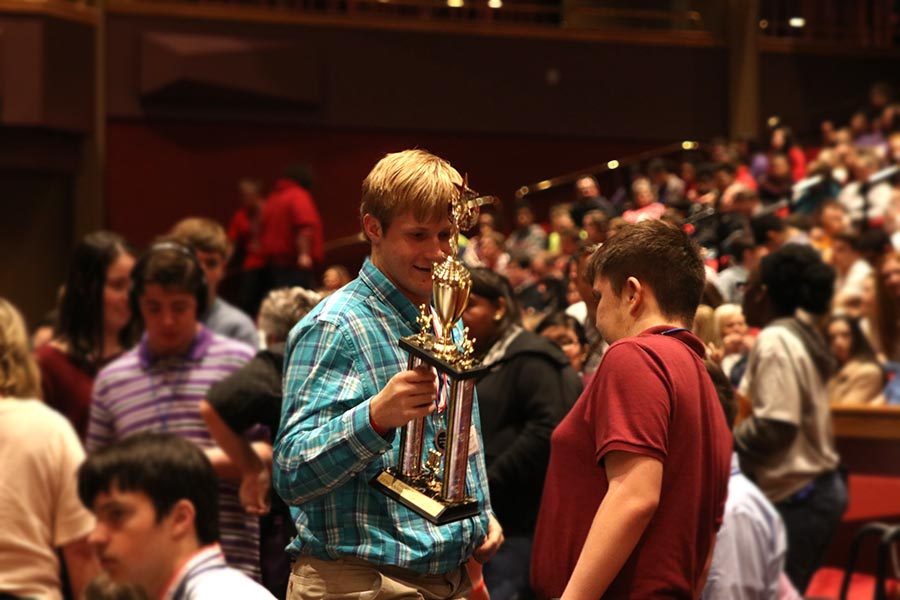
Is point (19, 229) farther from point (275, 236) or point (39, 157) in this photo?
point (275, 236)

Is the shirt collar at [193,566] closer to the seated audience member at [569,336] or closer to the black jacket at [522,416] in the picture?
the black jacket at [522,416]

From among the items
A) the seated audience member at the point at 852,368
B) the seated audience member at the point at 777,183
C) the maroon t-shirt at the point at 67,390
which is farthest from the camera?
the seated audience member at the point at 777,183

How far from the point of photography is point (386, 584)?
242 cm

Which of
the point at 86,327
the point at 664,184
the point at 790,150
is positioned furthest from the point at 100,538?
the point at 790,150

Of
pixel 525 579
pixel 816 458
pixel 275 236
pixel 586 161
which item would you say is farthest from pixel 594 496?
pixel 586 161

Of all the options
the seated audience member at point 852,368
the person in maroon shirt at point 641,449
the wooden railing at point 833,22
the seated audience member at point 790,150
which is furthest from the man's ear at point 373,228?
the wooden railing at point 833,22

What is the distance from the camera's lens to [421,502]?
7.54ft

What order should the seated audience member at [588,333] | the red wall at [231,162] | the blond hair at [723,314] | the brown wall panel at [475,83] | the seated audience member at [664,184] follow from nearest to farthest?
the seated audience member at [588,333]
the blond hair at [723,314]
the seated audience member at [664,184]
the red wall at [231,162]
the brown wall panel at [475,83]

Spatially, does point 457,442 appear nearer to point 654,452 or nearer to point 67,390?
point 654,452

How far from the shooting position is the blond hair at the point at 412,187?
95.2 inches

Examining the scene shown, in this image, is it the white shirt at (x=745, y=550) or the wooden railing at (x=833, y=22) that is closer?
the white shirt at (x=745, y=550)

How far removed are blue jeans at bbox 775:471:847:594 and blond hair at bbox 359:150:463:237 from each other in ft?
9.52

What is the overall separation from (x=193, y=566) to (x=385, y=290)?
0.61 meters

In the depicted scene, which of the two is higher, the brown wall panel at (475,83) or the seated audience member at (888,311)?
the brown wall panel at (475,83)
